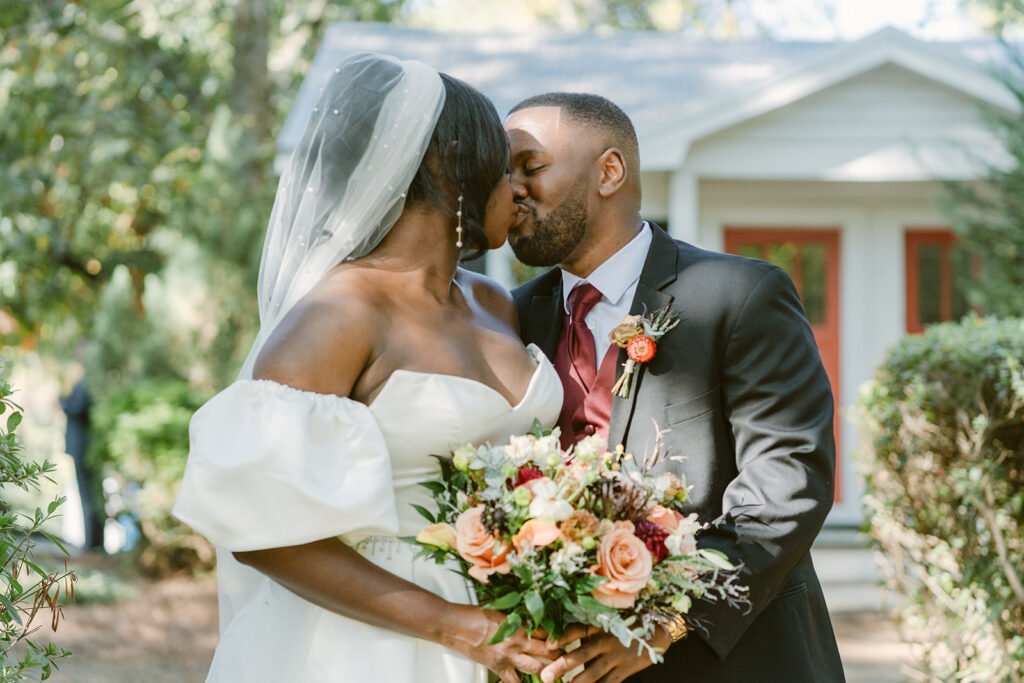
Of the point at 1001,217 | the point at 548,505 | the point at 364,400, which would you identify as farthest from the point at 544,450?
the point at 1001,217

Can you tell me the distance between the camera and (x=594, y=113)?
352 cm

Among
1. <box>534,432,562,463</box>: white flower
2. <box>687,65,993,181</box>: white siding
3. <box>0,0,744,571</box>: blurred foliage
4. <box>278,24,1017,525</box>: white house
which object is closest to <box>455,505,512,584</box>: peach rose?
<box>534,432,562,463</box>: white flower

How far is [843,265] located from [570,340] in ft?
28.9

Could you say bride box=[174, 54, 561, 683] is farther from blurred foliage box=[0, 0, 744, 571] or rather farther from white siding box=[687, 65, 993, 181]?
white siding box=[687, 65, 993, 181]

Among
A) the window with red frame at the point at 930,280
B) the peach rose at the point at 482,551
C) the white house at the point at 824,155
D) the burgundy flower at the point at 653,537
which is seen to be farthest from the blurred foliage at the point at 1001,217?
the peach rose at the point at 482,551

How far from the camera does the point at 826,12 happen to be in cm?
3709

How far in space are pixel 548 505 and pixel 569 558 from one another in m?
0.12

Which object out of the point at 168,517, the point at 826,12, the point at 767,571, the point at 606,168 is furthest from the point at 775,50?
the point at 826,12

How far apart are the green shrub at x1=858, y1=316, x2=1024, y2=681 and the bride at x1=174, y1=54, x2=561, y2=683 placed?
293 cm

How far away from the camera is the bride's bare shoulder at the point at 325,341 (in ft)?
8.15

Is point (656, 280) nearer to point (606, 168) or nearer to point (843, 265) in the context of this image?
point (606, 168)

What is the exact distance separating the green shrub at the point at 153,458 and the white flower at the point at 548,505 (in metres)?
7.84

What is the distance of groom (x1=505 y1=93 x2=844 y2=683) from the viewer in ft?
9.21

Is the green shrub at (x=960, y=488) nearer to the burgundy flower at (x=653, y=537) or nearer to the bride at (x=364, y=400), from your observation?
the bride at (x=364, y=400)
